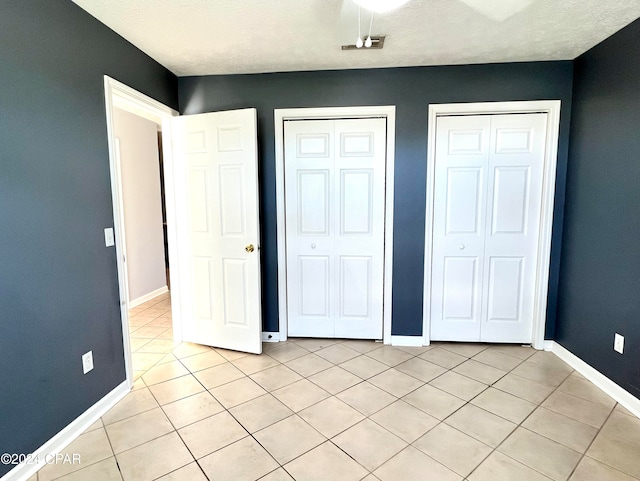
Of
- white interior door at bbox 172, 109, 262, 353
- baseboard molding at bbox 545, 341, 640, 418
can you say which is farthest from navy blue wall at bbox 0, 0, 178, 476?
baseboard molding at bbox 545, 341, 640, 418

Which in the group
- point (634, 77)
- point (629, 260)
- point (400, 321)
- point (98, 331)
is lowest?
point (400, 321)

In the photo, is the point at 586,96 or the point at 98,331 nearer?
the point at 98,331

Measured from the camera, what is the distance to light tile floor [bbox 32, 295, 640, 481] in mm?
1591

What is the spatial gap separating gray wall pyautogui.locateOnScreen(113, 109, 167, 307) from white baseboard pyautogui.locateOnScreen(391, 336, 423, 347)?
3.27m

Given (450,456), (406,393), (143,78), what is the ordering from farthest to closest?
(143,78)
(406,393)
(450,456)

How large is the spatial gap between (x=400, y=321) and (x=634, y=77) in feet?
7.72

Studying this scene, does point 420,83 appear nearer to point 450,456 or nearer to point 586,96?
point 586,96

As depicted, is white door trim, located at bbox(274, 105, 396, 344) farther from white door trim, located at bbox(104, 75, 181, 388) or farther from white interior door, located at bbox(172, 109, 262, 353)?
white door trim, located at bbox(104, 75, 181, 388)

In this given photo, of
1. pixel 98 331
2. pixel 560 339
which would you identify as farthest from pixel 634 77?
pixel 98 331

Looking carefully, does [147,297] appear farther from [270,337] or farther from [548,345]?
[548,345]

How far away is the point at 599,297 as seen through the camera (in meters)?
2.33

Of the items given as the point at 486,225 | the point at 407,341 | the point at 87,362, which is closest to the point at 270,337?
the point at 407,341

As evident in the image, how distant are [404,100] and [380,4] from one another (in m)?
1.03

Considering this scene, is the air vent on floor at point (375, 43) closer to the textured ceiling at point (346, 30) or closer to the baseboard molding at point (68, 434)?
the textured ceiling at point (346, 30)
